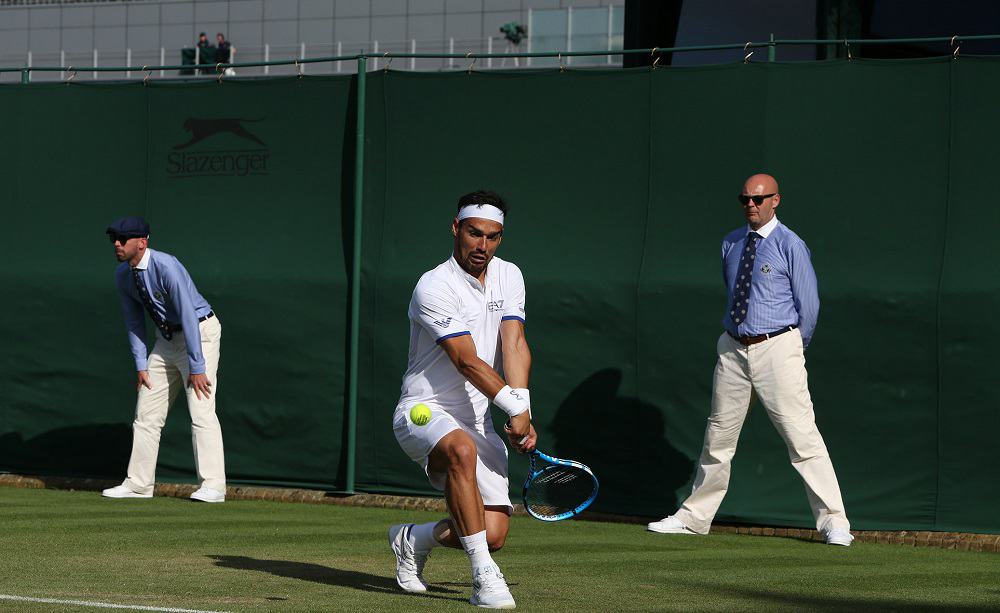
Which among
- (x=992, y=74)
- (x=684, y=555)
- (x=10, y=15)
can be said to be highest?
(x=10, y=15)

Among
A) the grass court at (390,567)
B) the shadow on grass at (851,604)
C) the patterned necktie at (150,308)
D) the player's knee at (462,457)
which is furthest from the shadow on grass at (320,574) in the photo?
the patterned necktie at (150,308)

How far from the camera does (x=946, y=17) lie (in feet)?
45.3

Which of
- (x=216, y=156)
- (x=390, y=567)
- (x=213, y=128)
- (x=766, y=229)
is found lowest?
(x=390, y=567)

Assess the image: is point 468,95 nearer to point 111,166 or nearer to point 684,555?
point 111,166

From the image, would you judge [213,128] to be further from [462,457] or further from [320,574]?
[462,457]

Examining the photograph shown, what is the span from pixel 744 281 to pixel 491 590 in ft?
12.9

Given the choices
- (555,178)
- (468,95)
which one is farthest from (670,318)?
(468,95)

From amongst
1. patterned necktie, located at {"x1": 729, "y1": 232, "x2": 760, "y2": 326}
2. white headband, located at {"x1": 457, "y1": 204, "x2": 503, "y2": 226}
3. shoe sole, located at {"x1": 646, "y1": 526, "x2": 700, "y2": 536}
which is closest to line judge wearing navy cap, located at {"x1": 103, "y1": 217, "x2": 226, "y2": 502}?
shoe sole, located at {"x1": 646, "y1": 526, "x2": 700, "y2": 536}

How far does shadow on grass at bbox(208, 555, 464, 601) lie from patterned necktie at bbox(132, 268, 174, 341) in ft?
11.3

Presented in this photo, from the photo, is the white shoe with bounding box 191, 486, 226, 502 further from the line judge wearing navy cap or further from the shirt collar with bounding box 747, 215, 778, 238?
the shirt collar with bounding box 747, 215, 778, 238

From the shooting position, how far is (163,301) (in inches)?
455

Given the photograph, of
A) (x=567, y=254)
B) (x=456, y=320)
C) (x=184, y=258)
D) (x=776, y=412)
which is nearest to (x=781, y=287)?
(x=776, y=412)

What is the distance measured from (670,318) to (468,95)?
2.29m

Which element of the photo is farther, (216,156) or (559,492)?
(216,156)
